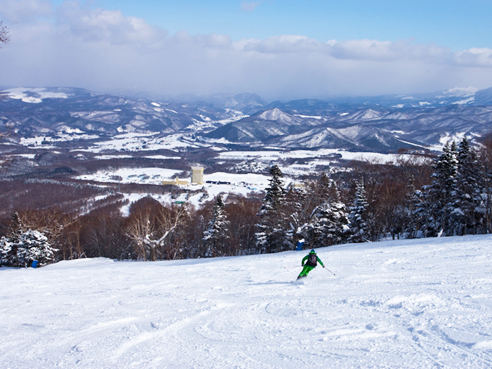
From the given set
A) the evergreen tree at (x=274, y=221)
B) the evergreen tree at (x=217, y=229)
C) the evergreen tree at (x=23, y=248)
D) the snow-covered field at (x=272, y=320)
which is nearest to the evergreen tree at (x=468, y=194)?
the evergreen tree at (x=274, y=221)

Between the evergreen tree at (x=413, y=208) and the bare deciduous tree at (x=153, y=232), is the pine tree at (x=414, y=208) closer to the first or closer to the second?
the evergreen tree at (x=413, y=208)

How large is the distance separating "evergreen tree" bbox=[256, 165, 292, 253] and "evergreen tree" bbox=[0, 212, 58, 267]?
16.6 m

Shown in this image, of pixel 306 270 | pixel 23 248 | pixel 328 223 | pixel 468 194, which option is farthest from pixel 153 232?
pixel 468 194

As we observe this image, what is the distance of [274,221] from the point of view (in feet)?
79.9

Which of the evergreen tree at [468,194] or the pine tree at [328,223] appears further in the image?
the pine tree at [328,223]

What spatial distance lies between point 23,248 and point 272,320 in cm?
2677

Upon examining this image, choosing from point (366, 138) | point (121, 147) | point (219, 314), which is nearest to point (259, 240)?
point (219, 314)

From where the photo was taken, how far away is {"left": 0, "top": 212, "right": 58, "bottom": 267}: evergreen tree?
2655 centimetres

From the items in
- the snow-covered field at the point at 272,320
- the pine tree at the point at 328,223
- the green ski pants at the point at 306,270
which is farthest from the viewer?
the pine tree at the point at 328,223

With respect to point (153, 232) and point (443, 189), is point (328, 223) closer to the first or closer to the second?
point (443, 189)

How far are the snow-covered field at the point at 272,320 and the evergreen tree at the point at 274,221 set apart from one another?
42.8ft

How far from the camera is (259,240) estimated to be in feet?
79.7

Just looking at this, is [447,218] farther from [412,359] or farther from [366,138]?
[366,138]

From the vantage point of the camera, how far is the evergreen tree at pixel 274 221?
2398cm
